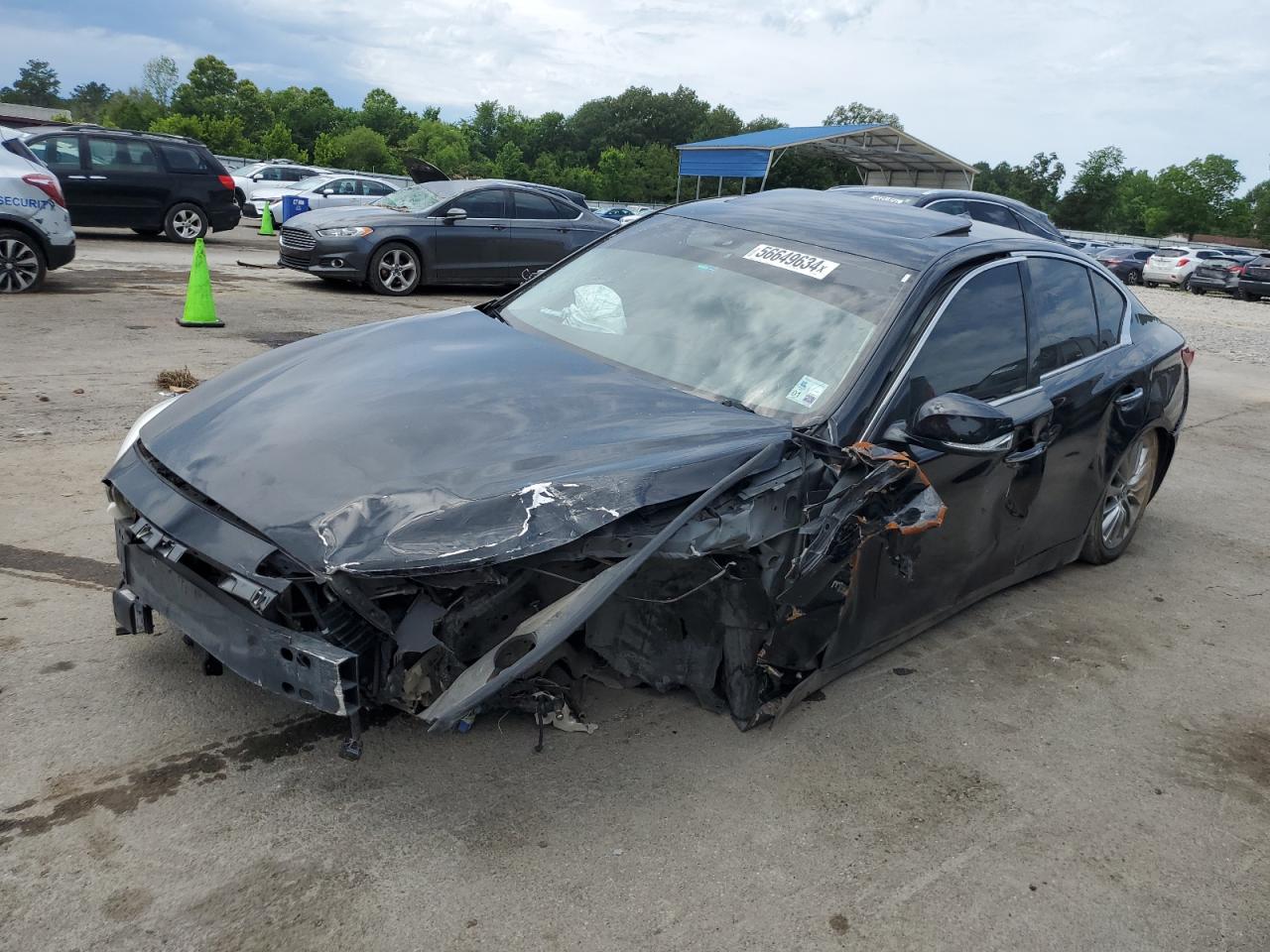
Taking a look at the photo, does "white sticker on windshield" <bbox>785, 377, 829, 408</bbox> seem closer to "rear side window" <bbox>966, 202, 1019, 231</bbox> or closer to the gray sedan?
"rear side window" <bbox>966, 202, 1019, 231</bbox>

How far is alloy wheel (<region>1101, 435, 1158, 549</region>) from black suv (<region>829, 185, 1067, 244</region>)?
219 inches

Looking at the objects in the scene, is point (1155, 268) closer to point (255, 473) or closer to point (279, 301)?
point (279, 301)

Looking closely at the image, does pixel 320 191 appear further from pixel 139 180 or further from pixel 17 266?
pixel 17 266

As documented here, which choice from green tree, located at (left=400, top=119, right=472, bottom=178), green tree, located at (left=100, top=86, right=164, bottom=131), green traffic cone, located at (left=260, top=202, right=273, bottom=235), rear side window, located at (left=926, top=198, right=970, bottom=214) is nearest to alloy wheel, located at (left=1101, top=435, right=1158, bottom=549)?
rear side window, located at (left=926, top=198, right=970, bottom=214)

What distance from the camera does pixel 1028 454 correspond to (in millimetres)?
3910

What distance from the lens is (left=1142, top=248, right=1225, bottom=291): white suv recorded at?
3338 cm

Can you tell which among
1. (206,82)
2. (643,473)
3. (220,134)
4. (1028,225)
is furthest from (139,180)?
(206,82)

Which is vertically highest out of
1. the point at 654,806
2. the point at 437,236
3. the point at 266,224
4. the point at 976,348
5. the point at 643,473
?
the point at 976,348

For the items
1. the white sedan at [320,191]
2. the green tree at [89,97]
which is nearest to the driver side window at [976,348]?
the white sedan at [320,191]

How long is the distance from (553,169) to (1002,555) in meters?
69.7

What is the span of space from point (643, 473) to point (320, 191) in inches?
941

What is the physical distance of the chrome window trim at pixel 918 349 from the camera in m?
3.26

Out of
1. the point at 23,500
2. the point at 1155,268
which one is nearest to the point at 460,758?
the point at 23,500

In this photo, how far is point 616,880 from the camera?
2561 mm
